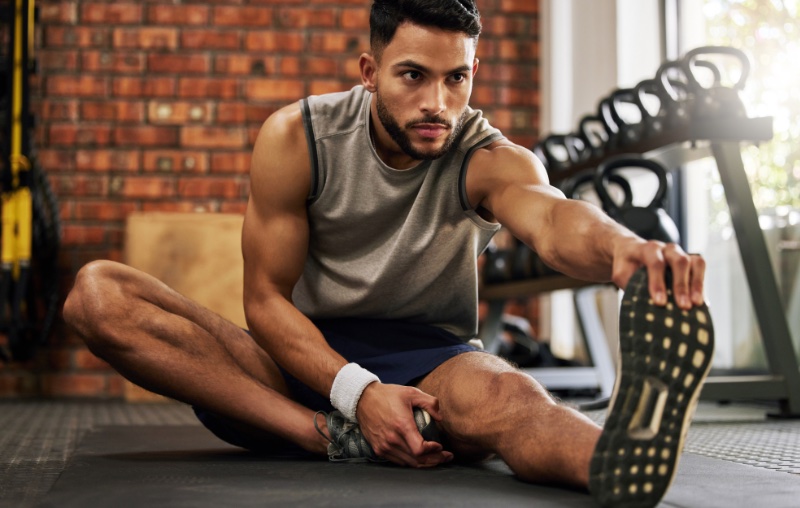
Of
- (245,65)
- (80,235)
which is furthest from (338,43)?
(80,235)

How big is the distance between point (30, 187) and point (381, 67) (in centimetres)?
286

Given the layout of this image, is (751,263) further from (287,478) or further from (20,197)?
(20,197)

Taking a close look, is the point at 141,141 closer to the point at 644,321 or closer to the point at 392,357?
the point at 392,357

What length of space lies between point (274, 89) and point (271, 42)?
23cm

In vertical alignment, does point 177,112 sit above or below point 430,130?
above

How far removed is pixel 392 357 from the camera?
1.91 meters

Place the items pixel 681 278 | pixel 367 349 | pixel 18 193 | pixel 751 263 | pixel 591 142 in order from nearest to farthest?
pixel 681 278 < pixel 367 349 < pixel 751 263 < pixel 591 142 < pixel 18 193

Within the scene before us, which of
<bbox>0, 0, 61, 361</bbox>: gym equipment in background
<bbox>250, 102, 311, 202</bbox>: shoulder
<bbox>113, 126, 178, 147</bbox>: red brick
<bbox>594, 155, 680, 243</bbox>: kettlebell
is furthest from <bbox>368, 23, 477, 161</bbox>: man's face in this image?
<bbox>113, 126, 178, 147</bbox>: red brick

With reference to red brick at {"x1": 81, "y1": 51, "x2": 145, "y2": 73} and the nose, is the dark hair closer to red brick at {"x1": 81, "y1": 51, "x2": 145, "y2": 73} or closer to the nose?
the nose

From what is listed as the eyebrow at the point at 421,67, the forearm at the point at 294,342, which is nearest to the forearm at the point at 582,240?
the eyebrow at the point at 421,67

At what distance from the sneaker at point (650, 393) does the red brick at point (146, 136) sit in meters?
3.78

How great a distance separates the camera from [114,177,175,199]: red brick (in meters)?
4.68

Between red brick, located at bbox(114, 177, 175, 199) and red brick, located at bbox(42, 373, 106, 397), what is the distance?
86cm

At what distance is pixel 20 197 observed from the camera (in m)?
4.22
